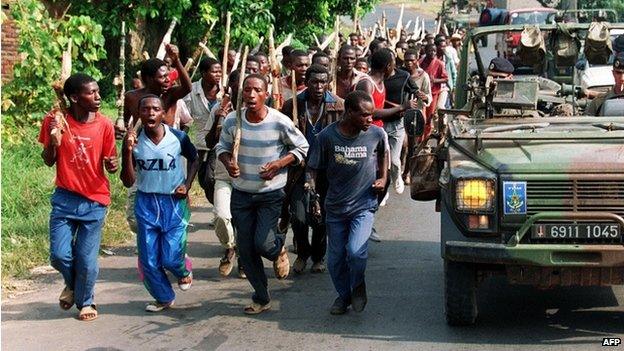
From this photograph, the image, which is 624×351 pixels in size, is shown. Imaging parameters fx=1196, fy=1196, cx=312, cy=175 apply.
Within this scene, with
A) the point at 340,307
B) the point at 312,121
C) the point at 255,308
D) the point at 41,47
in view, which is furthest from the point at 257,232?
the point at 41,47

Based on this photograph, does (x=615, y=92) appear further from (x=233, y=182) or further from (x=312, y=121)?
(x=233, y=182)

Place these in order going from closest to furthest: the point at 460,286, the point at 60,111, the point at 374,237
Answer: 1. the point at 460,286
2. the point at 60,111
3. the point at 374,237

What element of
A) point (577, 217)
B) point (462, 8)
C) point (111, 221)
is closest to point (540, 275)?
A: point (577, 217)

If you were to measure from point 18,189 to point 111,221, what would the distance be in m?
1.17

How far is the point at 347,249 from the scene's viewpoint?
24.5ft

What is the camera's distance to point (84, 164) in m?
7.43

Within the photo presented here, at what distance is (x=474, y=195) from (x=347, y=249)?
1060 millimetres

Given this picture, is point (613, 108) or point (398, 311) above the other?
point (613, 108)

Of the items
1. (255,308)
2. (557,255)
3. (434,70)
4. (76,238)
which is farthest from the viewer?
(434,70)

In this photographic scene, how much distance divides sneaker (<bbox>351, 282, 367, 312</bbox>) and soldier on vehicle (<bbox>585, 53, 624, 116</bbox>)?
2.14 m

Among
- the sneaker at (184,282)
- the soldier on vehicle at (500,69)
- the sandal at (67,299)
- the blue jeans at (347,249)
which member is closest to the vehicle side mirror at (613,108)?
the soldier on vehicle at (500,69)

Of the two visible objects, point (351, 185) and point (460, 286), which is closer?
point (460, 286)

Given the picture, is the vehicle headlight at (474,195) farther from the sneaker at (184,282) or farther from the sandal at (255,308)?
the sneaker at (184,282)

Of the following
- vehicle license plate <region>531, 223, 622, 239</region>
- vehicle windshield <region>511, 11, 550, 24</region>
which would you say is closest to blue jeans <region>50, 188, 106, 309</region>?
vehicle license plate <region>531, 223, 622, 239</region>
